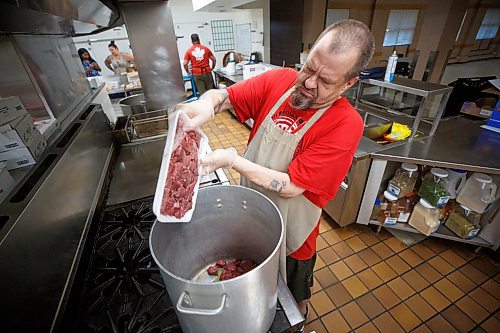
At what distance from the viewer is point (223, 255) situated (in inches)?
37.1

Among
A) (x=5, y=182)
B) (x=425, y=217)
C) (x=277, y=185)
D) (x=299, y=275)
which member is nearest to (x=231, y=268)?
(x=277, y=185)

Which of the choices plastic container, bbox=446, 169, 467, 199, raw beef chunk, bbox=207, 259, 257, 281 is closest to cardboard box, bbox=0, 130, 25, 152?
raw beef chunk, bbox=207, 259, 257, 281

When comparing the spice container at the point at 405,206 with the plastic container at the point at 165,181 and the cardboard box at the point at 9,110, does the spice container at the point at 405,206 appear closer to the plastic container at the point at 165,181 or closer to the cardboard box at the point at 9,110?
the plastic container at the point at 165,181

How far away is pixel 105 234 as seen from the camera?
1.03 m

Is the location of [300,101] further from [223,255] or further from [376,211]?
[376,211]

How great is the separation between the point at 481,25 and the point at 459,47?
343 mm

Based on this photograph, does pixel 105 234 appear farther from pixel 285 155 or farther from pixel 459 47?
pixel 459 47

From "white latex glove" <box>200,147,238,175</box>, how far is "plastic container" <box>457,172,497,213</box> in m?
1.75

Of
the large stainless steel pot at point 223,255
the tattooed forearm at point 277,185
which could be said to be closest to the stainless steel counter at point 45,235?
the large stainless steel pot at point 223,255

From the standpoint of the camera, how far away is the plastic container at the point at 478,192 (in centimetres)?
156

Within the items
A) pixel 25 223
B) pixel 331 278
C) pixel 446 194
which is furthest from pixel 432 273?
pixel 25 223

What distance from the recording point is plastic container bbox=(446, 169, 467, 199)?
1.66 meters

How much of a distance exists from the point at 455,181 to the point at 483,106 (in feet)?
2.85

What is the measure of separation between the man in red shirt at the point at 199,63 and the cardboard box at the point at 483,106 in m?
4.68
